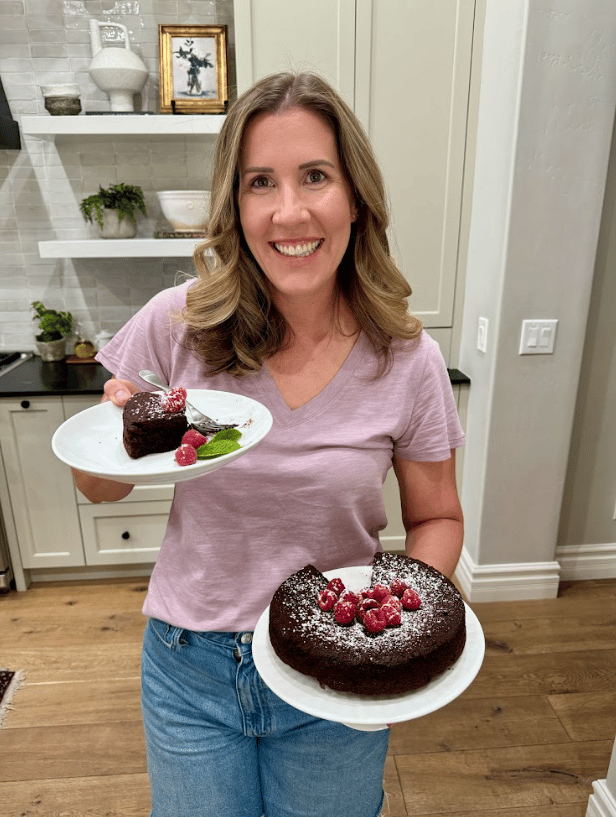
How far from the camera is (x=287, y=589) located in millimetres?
890

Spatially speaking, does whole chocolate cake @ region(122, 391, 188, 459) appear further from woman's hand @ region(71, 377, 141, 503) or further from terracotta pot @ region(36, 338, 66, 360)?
terracotta pot @ region(36, 338, 66, 360)

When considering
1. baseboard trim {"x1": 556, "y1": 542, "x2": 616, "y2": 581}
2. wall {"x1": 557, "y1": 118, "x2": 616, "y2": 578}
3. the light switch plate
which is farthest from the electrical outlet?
baseboard trim {"x1": 556, "y1": 542, "x2": 616, "y2": 581}

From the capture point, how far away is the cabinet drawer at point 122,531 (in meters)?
2.48

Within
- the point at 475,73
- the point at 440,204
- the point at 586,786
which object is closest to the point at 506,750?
the point at 586,786

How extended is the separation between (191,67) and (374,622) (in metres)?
2.40

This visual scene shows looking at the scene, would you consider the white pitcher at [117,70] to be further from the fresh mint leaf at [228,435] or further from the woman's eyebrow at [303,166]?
the fresh mint leaf at [228,435]

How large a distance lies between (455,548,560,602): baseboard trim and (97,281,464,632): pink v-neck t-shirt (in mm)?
1565

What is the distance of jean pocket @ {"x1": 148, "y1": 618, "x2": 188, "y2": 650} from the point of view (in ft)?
3.23

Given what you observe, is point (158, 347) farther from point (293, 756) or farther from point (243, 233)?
point (293, 756)

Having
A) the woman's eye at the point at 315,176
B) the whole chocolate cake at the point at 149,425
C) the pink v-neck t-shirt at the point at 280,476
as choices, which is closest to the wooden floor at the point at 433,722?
the pink v-neck t-shirt at the point at 280,476

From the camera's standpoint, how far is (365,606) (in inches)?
33.9

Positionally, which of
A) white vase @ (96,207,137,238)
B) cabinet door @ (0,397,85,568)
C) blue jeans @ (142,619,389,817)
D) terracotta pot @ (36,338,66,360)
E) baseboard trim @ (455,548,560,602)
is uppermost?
white vase @ (96,207,137,238)

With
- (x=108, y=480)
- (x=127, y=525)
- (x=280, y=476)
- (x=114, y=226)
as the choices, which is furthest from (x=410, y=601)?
(x=114, y=226)

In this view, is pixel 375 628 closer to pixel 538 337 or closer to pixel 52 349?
pixel 538 337
